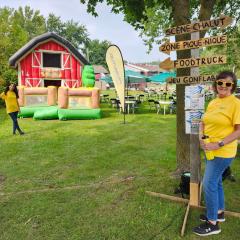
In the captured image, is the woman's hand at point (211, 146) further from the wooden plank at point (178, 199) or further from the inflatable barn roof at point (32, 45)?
the inflatable barn roof at point (32, 45)

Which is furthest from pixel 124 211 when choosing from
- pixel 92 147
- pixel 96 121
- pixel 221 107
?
pixel 96 121

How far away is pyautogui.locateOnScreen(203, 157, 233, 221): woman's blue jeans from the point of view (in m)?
3.73

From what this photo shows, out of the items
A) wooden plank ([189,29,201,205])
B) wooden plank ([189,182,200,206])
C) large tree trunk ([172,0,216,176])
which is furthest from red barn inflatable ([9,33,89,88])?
wooden plank ([189,182,200,206])

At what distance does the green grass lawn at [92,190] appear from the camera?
4.16 meters

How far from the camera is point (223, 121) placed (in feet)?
11.9

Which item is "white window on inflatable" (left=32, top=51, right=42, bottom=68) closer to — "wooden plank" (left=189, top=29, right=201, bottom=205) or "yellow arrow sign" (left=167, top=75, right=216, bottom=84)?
"yellow arrow sign" (left=167, top=75, right=216, bottom=84)

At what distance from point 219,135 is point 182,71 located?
1.98m

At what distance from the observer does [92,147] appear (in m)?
9.20

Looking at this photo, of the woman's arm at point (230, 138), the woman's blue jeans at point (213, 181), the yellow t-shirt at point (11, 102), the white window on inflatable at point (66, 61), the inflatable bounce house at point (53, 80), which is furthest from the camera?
the white window on inflatable at point (66, 61)

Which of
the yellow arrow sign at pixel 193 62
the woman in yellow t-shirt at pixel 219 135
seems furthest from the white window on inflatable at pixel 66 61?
the woman in yellow t-shirt at pixel 219 135

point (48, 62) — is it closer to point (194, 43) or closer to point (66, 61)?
→ point (66, 61)

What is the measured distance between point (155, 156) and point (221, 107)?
4456mm

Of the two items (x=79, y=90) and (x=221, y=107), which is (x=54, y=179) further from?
(x=79, y=90)

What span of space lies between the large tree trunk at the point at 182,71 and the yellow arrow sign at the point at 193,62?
492 millimetres
